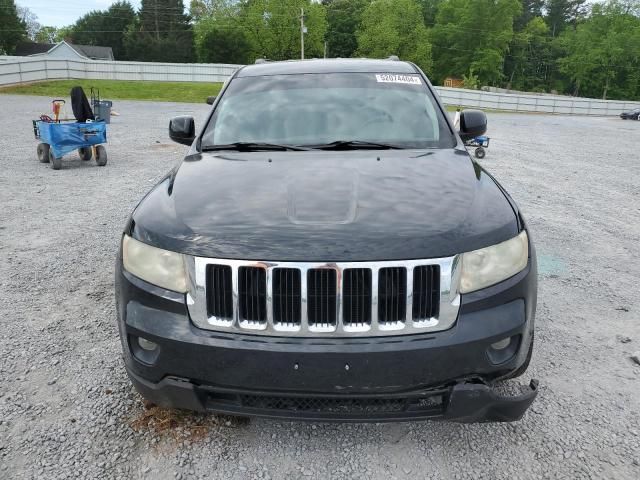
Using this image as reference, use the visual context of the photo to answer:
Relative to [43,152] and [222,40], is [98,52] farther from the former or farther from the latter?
[43,152]

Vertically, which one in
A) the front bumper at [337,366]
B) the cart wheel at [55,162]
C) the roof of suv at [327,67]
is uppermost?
the roof of suv at [327,67]

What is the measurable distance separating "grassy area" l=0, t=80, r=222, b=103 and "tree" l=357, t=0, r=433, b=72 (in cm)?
3841

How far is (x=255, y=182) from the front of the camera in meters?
2.59

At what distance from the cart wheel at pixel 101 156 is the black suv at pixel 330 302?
827cm

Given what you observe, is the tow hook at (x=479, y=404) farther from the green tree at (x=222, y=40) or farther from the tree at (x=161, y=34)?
the tree at (x=161, y=34)

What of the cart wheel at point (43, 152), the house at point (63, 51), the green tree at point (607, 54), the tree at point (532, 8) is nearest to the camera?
the cart wheel at point (43, 152)

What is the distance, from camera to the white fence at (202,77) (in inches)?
1468

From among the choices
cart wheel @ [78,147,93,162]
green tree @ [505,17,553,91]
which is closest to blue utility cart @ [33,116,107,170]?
cart wheel @ [78,147,93,162]

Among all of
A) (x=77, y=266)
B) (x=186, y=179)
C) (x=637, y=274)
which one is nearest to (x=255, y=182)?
(x=186, y=179)

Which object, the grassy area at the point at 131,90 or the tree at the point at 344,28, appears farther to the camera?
the tree at the point at 344,28

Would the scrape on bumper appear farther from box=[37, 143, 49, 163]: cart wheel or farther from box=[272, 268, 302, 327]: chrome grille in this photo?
box=[37, 143, 49, 163]: cart wheel

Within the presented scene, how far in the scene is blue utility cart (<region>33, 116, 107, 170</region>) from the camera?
372 inches

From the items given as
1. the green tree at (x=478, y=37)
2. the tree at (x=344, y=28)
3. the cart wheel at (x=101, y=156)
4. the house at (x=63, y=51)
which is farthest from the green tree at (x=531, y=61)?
the cart wheel at (x=101, y=156)

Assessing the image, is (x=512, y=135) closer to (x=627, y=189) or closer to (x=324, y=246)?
(x=627, y=189)
